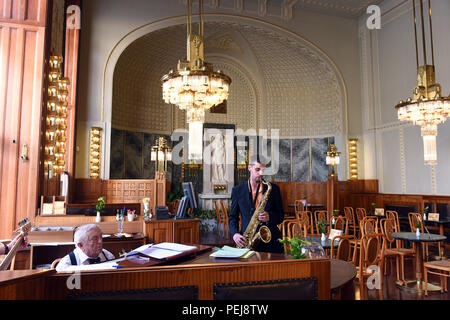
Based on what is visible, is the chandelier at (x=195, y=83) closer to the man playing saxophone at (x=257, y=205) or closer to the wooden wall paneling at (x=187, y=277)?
the man playing saxophone at (x=257, y=205)

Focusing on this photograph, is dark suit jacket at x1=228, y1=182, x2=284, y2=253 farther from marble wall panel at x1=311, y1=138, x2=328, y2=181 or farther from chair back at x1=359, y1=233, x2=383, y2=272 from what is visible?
marble wall panel at x1=311, y1=138, x2=328, y2=181

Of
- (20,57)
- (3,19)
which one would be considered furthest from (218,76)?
(3,19)

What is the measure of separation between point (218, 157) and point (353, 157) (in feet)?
19.1

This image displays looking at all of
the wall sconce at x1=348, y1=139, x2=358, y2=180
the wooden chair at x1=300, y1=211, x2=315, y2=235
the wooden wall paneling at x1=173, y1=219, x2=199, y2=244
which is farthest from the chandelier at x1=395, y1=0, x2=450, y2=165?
the wall sconce at x1=348, y1=139, x2=358, y2=180

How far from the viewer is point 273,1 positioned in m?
13.0

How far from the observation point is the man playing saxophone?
3170mm

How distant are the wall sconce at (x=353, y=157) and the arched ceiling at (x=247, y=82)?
2.64 ft

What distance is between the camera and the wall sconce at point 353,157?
13328 mm

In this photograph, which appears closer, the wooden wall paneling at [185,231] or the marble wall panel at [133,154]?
the wooden wall paneling at [185,231]

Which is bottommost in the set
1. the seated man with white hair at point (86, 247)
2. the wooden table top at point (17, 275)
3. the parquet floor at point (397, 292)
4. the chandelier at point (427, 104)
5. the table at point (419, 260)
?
the parquet floor at point (397, 292)

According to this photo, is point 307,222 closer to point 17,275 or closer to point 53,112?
point 53,112

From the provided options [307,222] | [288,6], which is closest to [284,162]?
[307,222]

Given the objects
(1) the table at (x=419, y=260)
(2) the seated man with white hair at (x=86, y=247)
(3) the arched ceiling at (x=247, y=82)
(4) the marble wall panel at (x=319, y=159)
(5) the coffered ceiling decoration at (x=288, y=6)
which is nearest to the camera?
(2) the seated man with white hair at (x=86, y=247)

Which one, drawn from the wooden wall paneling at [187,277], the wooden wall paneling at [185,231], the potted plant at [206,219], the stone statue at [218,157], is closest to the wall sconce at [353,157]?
the stone statue at [218,157]
